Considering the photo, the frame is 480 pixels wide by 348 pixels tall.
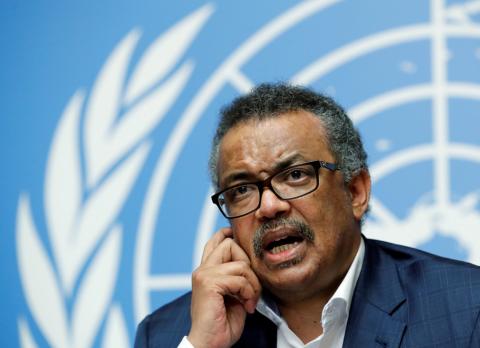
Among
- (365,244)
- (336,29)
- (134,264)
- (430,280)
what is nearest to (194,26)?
(336,29)

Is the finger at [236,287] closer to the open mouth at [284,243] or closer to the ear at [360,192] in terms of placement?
the open mouth at [284,243]

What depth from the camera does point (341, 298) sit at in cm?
229

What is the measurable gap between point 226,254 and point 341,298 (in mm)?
436

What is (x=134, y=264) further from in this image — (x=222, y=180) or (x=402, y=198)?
(x=402, y=198)

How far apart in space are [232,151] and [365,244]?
23.6 inches

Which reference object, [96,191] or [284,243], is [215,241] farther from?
[96,191]

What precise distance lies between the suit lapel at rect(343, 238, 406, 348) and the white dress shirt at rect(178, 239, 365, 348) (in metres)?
0.03

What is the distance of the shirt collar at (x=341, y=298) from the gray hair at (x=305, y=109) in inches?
11.3

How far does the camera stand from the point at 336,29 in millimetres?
3084

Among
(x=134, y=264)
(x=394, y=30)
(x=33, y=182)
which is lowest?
(x=134, y=264)

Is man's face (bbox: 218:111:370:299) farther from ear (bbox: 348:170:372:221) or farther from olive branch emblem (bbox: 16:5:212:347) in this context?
olive branch emblem (bbox: 16:5:212:347)

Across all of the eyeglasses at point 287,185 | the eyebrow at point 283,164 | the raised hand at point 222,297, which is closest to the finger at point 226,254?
the raised hand at point 222,297

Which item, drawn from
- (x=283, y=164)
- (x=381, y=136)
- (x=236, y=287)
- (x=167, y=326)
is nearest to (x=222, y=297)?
(x=236, y=287)

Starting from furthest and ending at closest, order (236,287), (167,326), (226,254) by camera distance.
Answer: (167,326)
(226,254)
(236,287)
